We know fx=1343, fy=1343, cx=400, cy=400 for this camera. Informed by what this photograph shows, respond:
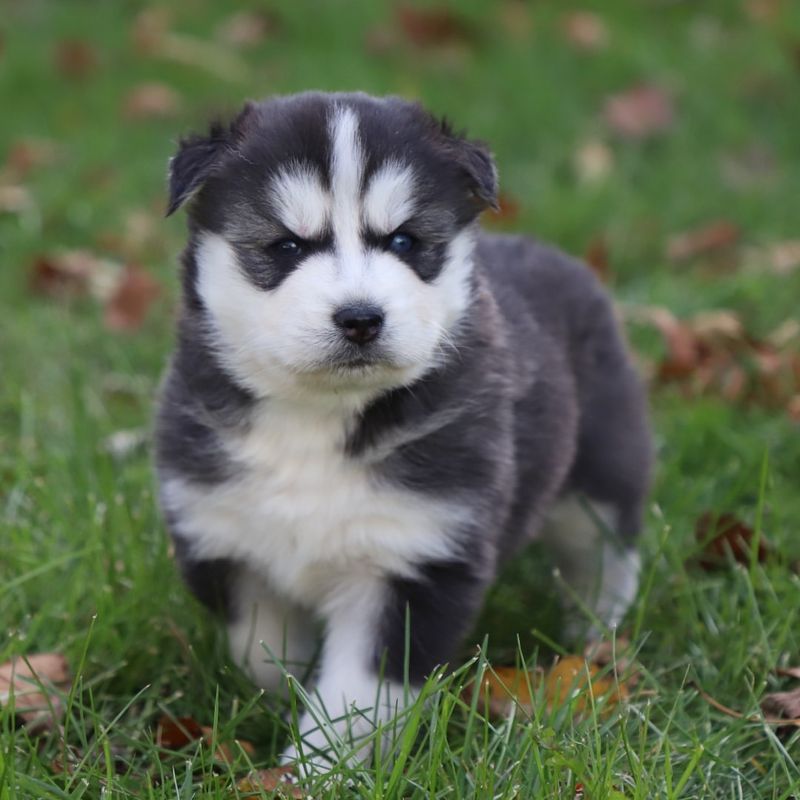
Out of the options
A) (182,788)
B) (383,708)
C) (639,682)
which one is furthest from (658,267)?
(182,788)

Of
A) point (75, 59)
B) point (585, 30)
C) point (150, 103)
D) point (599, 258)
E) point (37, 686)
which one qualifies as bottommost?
point (37, 686)

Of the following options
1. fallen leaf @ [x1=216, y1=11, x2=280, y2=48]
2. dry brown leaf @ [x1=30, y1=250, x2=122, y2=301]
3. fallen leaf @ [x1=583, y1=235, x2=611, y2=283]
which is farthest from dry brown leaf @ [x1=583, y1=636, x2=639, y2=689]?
fallen leaf @ [x1=216, y1=11, x2=280, y2=48]

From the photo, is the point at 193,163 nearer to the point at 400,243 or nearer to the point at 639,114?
the point at 400,243

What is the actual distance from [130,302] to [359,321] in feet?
11.2

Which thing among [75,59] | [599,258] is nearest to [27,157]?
[75,59]

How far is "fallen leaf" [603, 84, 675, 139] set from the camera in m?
8.17

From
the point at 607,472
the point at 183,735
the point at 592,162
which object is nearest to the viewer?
the point at 183,735

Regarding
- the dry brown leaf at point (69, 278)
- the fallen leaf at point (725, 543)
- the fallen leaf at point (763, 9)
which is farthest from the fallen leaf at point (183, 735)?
the fallen leaf at point (763, 9)

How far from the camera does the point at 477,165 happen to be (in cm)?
332

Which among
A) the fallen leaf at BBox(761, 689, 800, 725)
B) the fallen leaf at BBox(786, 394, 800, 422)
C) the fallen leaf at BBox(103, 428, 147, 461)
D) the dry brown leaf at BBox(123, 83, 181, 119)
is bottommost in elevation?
the fallen leaf at BBox(103, 428, 147, 461)

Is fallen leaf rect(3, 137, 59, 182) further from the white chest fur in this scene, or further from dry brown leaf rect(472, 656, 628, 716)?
dry brown leaf rect(472, 656, 628, 716)

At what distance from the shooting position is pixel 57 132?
8.30 metres

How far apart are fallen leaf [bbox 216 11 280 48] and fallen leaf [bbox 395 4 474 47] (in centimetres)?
93

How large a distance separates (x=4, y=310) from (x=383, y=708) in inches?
140
